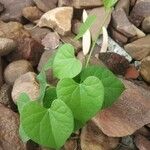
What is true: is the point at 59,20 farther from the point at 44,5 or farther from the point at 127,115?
the point at 127,115

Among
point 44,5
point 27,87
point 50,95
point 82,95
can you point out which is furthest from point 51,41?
point 82,95

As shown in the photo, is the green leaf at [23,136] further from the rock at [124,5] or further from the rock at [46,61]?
the rock at [124,5]

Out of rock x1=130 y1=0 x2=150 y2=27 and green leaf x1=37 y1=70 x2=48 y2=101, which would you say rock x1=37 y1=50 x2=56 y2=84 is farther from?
rock x1=130 y1=0 x2=150 y2=27

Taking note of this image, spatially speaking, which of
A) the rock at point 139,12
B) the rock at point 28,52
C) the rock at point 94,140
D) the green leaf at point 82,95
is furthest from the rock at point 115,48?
the green leaf at point 82,95

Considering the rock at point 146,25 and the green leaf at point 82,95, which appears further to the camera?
the rock at point 146,25

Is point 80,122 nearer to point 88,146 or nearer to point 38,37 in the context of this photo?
point 88,146

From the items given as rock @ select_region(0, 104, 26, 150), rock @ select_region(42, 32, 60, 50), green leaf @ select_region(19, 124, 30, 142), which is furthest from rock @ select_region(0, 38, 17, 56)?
green leaf @ select_region(19, 124, 30, 142)

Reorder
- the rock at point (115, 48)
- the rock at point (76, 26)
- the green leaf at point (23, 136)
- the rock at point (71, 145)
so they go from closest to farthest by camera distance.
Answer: the green leaf at point (23, 136) < the rock at point (71, 145) < the rock at point (115, 48) < the rock at point (76, 26)

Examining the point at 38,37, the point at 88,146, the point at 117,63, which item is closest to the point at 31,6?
the point at 38,37
